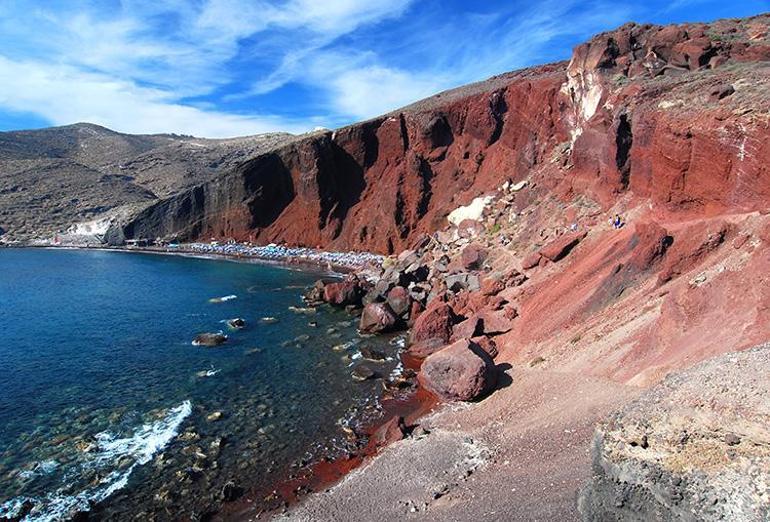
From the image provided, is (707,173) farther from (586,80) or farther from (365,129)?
(365,129)

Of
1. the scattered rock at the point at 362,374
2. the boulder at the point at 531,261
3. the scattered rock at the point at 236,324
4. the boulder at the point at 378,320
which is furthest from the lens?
the scattered rock at the point at 236,324

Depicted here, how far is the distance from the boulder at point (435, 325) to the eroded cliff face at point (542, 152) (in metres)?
13.1

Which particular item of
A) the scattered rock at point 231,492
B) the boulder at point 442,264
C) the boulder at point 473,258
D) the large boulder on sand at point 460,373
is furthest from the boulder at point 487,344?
the boulder at point 442,264

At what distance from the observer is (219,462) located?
65.5 feet

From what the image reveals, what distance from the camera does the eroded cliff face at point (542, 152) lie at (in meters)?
26.1

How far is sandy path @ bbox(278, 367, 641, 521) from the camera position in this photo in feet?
47.0

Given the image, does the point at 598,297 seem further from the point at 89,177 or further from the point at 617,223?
the point at 89,177

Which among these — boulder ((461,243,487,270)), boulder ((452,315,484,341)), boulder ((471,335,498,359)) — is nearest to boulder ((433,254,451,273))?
boulder ((461,243,487,270))

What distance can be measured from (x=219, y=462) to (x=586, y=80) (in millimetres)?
41632

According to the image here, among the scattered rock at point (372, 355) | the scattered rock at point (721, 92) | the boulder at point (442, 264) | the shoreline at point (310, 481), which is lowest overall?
the shoreline at point (310, 481)

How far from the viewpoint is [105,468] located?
768 inches

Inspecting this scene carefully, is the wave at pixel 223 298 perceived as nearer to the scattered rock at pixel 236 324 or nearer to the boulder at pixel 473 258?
the scattered rock at pixel 236 324

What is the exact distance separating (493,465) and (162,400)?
56.6 feet

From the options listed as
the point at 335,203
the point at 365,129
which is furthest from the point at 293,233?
the point at 365,129
